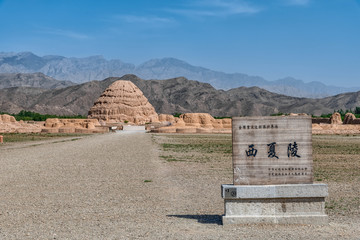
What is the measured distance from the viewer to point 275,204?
23.1 ft

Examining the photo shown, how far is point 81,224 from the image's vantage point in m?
7.15

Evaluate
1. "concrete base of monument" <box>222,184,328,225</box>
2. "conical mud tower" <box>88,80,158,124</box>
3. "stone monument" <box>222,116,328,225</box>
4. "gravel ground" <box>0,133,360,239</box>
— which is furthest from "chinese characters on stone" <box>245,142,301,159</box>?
"conical mud tower" <box>88,80,158,124</box>

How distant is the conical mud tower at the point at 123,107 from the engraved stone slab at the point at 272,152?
111104 mm

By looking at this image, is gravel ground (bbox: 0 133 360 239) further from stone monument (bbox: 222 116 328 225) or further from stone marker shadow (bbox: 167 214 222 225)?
stone monument (bbox: 222 116 328 225)

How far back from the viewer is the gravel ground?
6496 mm

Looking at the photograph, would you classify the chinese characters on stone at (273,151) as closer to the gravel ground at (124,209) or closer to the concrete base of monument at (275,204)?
the concrete base of monument at (275,204)

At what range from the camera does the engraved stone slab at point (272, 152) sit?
23.3ft

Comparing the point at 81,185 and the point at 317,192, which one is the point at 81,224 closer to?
A: the point at 317,192

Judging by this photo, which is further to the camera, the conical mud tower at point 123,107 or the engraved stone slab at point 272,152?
the conical mud tower at point 123,107

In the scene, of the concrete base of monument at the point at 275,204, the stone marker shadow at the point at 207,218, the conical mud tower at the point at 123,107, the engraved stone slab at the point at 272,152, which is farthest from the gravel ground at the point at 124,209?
the conical mud tower at the point at 123,107

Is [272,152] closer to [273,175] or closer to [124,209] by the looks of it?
[273,175]

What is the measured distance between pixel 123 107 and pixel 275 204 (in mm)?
118288

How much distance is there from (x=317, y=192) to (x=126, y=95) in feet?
405

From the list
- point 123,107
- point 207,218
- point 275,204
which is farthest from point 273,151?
point 123,107
